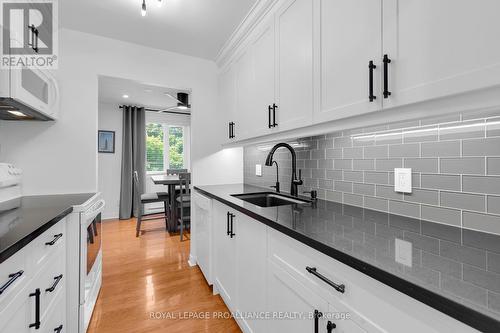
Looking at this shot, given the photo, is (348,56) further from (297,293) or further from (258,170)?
(258,170)

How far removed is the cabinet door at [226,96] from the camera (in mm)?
2336

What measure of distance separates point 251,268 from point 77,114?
80.4 inches

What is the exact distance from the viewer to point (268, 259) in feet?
3.89

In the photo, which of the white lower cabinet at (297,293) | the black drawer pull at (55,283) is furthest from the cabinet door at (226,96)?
the black drawer pull at (55,283)

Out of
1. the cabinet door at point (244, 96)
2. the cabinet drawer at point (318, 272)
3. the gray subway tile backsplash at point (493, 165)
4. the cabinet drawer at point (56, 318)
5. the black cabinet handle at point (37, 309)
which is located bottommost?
the cabinet drawer at point (56, 318)

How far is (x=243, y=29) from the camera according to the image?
199 centimetres

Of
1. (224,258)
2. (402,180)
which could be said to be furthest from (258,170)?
(402,180)

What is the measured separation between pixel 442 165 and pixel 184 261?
2.66m

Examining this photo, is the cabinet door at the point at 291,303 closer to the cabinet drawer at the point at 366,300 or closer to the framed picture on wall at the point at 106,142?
the cabinet drawer at the point at 366,300

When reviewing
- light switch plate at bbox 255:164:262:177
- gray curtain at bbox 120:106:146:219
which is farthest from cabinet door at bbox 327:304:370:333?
gray curtain at bbox 120:106:146:219

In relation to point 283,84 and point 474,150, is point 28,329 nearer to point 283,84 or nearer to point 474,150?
point 283,84

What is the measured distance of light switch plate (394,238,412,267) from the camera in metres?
0.63

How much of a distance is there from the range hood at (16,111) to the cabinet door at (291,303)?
5.80 ft

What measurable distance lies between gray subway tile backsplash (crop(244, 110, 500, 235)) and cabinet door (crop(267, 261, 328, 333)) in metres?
0.47
